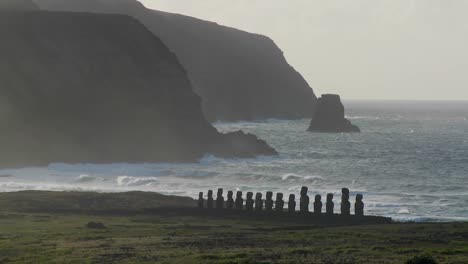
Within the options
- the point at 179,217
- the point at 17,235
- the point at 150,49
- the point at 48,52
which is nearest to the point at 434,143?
the point at 150,49

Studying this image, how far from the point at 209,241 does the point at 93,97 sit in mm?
88843

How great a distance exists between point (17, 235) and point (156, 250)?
8.15 m

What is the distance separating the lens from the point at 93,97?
123062 mm

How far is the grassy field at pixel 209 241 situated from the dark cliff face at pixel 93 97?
203 feet

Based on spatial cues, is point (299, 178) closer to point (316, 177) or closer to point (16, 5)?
point (316, 177)

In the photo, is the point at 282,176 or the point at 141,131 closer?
the point at 282,176

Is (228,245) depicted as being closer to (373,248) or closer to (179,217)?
(373,248)

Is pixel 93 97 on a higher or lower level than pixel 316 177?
higher

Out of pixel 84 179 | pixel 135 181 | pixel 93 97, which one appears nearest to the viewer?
pixel 135 181

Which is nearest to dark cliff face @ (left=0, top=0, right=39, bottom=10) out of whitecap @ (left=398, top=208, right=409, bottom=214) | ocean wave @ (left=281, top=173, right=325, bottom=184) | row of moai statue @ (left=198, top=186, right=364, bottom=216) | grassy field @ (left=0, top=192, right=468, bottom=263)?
ocean wave @ (left=281, top=173, right=325, bottom=184)

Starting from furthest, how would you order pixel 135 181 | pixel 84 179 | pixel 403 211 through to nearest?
pixel 84 179
pixel 135 181
pixel 403 211

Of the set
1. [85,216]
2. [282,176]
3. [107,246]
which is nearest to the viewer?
[107,246]

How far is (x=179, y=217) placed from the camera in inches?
1918

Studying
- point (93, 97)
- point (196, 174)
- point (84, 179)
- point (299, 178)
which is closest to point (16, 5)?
point (93, 97)
